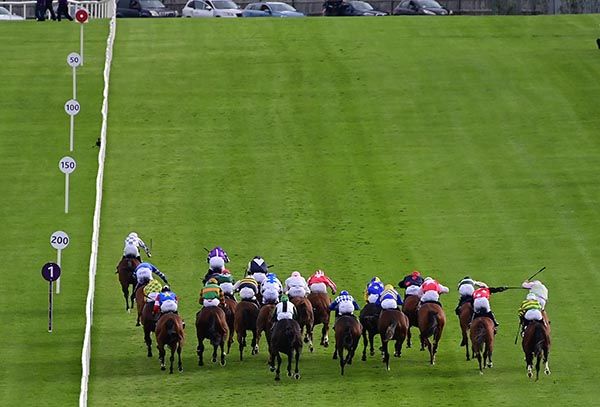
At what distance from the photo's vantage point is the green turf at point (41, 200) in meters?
32.2

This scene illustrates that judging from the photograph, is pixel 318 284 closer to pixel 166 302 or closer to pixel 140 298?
pixel 140 298

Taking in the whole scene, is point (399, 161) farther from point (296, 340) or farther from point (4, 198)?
point (296, 340)

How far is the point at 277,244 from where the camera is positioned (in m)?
42.3

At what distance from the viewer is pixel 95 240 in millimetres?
38094

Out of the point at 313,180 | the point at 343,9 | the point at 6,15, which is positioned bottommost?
the point at 313,180

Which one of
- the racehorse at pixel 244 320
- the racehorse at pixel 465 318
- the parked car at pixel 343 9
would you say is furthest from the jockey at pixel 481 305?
the parked car at pixel 343 9

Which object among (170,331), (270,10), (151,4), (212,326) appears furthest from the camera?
(151,4)

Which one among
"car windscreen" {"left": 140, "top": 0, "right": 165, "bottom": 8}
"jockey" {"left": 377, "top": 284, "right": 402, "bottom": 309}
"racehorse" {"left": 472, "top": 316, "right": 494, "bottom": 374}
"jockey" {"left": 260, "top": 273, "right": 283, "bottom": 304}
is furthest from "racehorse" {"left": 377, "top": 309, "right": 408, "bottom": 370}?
"car windscreen" {"left": 140, "top": 0, "right": 165, "bottom": 8}

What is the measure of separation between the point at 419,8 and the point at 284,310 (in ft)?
172

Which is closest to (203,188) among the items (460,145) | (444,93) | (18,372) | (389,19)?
(460,145)

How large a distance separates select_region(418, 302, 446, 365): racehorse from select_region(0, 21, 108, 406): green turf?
6606 mm

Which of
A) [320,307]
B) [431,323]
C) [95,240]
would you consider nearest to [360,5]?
[95,240]

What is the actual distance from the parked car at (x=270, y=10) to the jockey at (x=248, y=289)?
47.2m

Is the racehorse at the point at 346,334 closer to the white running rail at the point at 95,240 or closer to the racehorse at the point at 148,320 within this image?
the racehorse at the point at 148,320
